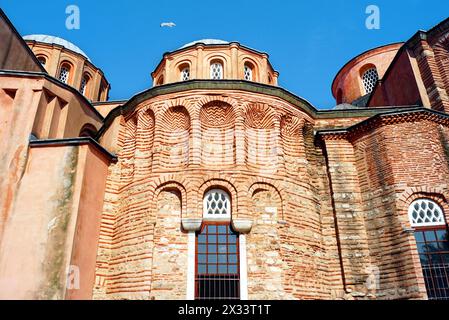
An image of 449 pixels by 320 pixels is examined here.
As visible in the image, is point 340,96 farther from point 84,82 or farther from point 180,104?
point 84,82

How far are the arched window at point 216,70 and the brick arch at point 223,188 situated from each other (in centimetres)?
782

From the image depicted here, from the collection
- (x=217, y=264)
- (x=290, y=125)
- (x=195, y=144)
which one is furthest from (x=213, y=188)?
(x=290, y=125)

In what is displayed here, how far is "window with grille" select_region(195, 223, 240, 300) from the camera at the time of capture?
355 inches

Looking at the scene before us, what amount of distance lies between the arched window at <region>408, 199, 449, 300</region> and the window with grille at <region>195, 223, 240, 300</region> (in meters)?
4.71

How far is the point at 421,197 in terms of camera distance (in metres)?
9.87

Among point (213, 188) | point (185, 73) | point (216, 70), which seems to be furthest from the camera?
point (185, 73)

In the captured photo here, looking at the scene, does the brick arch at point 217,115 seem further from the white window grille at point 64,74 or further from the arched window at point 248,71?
the white window grille at point 64,74

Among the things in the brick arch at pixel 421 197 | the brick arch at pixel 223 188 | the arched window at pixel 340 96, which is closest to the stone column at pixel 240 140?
the brick arch at pixel 223 188

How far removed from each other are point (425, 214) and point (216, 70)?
10779mm

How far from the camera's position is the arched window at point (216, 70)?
16.7 metres

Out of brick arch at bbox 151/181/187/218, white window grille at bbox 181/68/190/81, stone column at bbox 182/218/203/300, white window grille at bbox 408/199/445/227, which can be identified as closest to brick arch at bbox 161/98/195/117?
brick arch at bbox 151/181/187/218

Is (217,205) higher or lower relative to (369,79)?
lower

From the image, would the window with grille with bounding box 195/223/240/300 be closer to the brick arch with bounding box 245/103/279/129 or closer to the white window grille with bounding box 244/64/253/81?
the brick arch with bounding box 245/103/279/129
